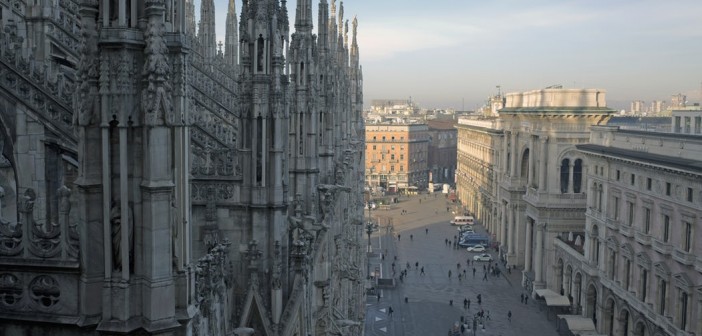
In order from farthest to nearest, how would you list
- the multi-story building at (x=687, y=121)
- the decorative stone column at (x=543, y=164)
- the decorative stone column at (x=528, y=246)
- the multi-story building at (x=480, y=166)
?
the multi-story building at (x=480, y=166)
the decorative stone column at (x=528, y=246)
the decorative stone column at (x=543, y=164)
the multi-story building at (x=687, y=121)

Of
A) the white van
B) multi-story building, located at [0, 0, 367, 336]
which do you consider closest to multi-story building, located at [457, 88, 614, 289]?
the white van

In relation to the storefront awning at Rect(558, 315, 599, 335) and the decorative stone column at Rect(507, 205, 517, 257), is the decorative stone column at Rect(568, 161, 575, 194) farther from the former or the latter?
the storefront awning at Rect(558, 315, 599, 335)

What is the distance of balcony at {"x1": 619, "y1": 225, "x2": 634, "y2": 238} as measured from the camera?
37447mm

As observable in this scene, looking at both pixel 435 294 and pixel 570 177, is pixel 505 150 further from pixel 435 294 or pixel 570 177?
pixel 435 294

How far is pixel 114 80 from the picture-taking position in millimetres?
6992

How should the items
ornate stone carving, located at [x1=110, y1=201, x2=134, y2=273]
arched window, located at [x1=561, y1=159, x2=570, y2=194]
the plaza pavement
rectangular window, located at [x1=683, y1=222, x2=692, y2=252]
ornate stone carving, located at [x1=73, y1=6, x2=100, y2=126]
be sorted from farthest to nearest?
arched window, located at [x1=561, y1=159, x2=570, y2=194]
the plaza pavement
rectangular window, located at [x1=683, y1=222, x2=692, y2=252]
ornate stone carving, located at [x1=110, y1=201, x2=134, y2=273]
ornate stone carving, located at [x1=73, y1=6, x2=100, y2=126]

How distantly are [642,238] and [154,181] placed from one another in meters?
33.8

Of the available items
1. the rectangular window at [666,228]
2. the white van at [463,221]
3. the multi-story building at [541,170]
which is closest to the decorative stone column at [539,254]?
the multi-story building at [541,170]

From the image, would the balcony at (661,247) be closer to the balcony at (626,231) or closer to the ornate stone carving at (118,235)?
the balcony at (626,231)

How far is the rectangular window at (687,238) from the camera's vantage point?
101 ft

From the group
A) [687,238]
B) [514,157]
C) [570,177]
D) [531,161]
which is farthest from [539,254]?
[687,238]

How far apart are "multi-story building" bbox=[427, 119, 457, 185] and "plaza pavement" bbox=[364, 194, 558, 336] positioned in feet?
201

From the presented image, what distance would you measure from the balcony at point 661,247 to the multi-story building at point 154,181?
1607 cm

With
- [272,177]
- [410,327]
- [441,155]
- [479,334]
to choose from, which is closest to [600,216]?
[479,334]
